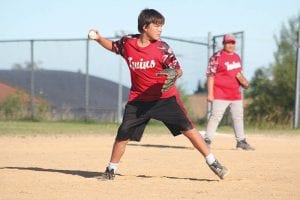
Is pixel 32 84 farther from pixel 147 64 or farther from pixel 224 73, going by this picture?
pixel 147 64

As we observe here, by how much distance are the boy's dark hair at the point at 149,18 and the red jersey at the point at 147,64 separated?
0.19 metres

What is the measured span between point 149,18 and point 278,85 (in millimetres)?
23122

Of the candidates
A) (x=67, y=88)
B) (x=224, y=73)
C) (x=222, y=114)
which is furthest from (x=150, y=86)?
(x=67, y=88)

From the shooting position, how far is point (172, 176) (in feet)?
26.2

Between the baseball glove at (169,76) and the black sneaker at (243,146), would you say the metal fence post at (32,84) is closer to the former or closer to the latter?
the black sneaker at (243,146)

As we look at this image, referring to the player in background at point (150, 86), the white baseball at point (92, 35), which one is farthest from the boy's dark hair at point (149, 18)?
the white baseball at point (92, 35)

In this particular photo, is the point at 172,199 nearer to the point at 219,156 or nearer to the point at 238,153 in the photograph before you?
the point at 219,156

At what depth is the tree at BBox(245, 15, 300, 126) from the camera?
1059 inches

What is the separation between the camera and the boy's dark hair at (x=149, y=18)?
24.3 ft

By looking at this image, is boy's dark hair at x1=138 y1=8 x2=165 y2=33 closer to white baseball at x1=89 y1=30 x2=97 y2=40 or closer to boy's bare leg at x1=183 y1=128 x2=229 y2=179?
white baseball at x1=89 y1=30 x2=97 y2=40

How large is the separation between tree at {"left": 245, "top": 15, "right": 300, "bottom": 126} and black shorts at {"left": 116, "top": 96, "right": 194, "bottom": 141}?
16.5 meters

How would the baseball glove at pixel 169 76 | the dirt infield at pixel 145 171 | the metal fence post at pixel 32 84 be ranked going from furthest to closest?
the metal fence post at pixel 32 84
the baseball glove at pixel 169 76
the dirt infield at pixel 145 171

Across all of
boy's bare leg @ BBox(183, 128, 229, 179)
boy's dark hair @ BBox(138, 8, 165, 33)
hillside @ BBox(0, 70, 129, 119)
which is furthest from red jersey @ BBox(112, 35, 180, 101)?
hillside @ BBox(0, 70, 129, 119)

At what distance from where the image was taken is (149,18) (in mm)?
7414
